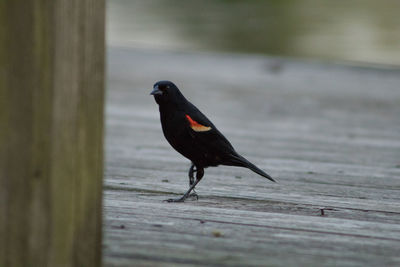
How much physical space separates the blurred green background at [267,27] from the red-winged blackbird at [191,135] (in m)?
8.44

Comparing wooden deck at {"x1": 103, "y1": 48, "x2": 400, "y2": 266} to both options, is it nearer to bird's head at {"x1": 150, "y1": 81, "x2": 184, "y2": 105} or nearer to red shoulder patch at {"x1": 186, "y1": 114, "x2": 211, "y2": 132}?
red shoulder patch at {"x1": 186, "y1": 114, "x2": 211, "y2": 132}

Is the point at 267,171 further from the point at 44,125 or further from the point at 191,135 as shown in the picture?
the point at 44,125

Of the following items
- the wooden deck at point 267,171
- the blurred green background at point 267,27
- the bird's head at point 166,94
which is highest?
the blurred green background at point 267,27

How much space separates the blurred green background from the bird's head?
27.4 ft

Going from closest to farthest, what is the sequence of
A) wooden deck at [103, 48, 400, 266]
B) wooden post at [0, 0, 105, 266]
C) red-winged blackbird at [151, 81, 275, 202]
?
1. wooden post at [0, 0, 105, 266]
2. wooden deck at [103, 48, 400, 266]
3. red-winged blackbird at [151, 81, 275, 202]

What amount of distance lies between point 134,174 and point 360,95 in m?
3.86

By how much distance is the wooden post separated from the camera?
1.77 m

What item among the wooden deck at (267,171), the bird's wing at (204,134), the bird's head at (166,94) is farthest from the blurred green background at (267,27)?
the bird's wing at (204,134)

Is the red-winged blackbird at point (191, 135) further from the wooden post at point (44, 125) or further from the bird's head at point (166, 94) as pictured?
the wooden post at point (44, 125)

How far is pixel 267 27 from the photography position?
14.9m

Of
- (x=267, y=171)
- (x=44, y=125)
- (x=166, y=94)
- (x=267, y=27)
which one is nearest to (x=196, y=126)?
(x=166, y=94)

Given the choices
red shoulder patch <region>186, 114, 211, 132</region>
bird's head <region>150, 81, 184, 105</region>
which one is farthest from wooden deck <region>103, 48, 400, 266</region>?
bird's head <region>150, 81, 184, 105</region>

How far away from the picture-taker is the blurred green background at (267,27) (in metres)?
12.8

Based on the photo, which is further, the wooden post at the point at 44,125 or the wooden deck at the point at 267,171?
the wooden deck at the point at 267,171
